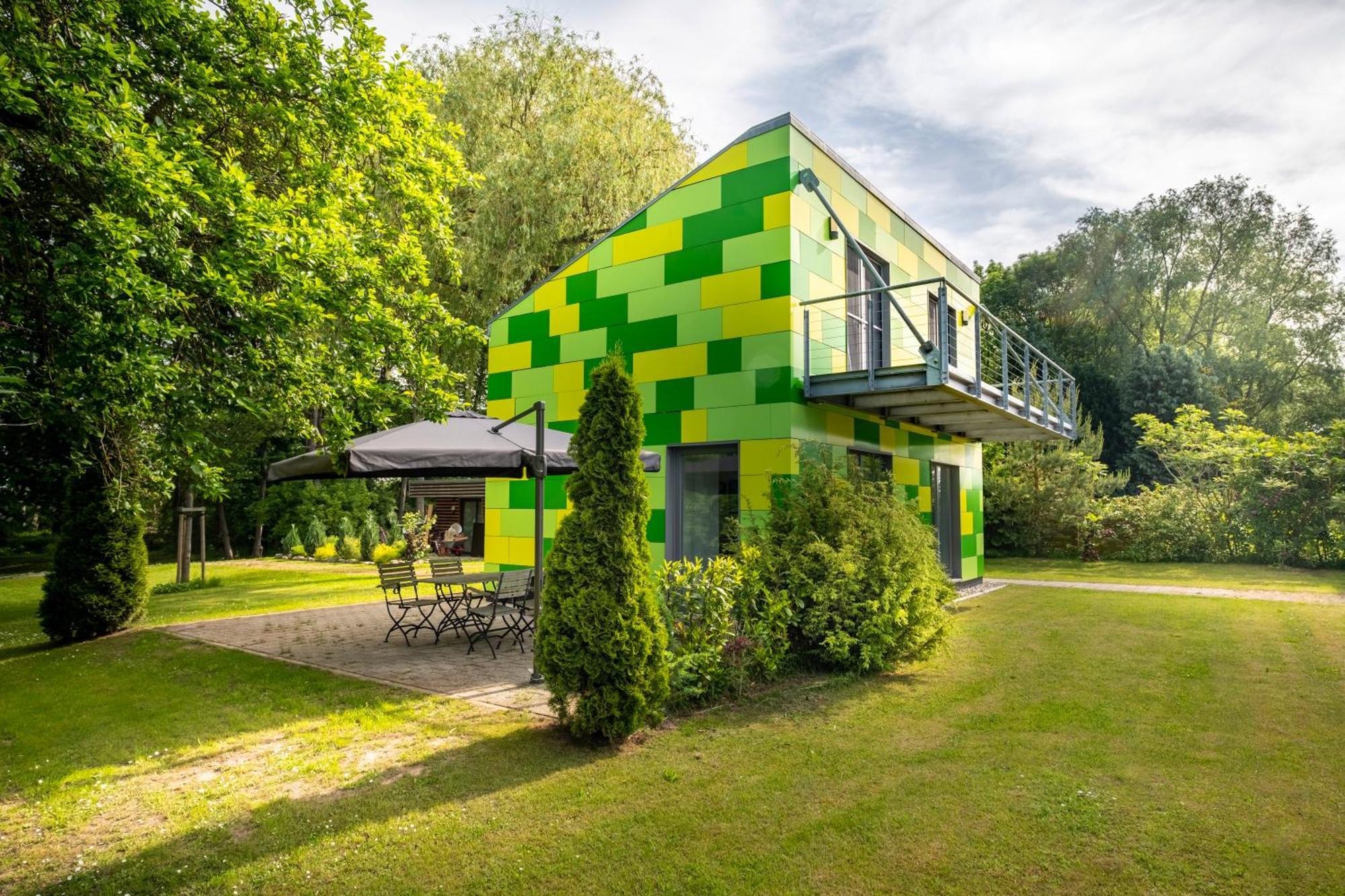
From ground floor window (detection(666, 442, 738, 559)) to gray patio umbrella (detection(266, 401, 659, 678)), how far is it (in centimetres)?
163

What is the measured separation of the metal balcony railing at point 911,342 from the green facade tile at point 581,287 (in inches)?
128

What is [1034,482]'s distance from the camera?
20469 millimetres

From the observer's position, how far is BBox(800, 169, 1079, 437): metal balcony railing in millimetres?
8263

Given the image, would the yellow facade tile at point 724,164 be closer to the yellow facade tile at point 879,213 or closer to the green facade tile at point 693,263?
the green facade tile at point 693,263

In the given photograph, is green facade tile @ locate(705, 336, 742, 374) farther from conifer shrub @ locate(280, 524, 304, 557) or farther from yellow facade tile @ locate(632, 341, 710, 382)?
conifer shrub @ locate(280, 524, 304, 557)

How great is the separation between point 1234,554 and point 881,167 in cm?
1355

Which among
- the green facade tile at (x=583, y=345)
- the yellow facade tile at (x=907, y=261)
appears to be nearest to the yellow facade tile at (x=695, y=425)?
the green facade tile at (x=583, y=345)

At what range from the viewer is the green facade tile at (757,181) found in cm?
877

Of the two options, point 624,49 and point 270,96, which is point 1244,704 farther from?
point 624,49

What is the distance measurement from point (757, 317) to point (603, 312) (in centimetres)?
253

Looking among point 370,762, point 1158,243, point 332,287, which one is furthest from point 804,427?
point 1158,243

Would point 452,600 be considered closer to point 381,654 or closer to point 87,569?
point 381,654

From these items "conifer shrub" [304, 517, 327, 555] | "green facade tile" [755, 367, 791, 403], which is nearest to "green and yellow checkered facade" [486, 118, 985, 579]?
"green facade tile" [755, 367, 791, 403]

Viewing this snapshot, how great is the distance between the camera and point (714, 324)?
30.2 feet
